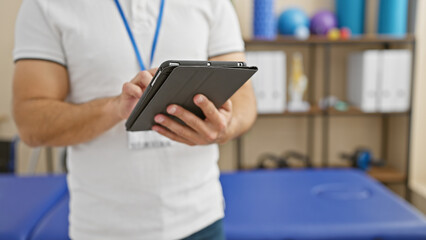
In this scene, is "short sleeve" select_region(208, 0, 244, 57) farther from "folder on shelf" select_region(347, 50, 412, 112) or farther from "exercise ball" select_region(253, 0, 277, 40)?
"folder on shelf" select_region(347, 50, 412, 112)

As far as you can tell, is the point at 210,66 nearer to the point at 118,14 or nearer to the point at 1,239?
the point at 118,14

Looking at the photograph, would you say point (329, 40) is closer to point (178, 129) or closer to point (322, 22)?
point (322, 22)

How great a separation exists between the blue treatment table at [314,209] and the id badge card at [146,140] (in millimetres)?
613

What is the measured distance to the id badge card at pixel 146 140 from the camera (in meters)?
0.54

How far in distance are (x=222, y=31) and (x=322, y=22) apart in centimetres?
185

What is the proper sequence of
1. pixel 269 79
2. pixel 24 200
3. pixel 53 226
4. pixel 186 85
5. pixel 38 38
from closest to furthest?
pixel 186 85 < pixel 38 38 < pixel 53 226 < pixel 24 200 < pixel 269 79

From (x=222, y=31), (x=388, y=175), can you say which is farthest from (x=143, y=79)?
(x=388, y=175)

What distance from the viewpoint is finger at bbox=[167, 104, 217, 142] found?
45 centimetres

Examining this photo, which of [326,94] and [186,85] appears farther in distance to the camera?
[326,94]

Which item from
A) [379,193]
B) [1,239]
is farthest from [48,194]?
[379,193]

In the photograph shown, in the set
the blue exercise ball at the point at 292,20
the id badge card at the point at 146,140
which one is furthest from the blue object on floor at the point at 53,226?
the blue exercise ball at the point at 292,20

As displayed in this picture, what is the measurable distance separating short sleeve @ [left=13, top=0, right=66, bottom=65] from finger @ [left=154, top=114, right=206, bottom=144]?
0.19 metres

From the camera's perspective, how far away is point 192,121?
470mm

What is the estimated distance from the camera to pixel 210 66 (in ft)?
1.24
